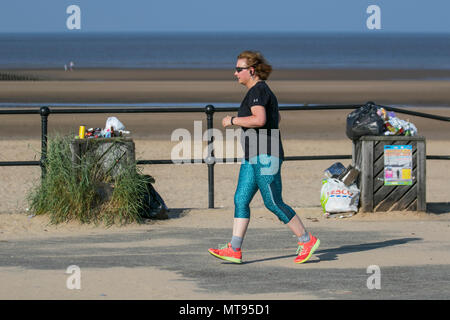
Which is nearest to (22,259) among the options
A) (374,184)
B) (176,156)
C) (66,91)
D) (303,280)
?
(303,280)

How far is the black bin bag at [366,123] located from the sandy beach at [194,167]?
88 cm

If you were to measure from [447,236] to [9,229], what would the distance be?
429 centimetres

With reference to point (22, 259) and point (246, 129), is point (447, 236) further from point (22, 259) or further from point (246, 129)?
point (22, 259)

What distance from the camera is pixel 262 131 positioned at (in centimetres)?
754

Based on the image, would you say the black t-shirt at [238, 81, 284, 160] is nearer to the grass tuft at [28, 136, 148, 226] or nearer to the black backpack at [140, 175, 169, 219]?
the grass tuft at [28, 136, 148, 226]

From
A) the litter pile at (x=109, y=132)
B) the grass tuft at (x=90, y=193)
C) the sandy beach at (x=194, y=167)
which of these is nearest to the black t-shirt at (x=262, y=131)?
the sandy beach at (x=194, y=167)

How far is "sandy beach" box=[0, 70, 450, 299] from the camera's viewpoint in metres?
7.49

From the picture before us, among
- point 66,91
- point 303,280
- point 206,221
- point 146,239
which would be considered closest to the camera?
point 303,280

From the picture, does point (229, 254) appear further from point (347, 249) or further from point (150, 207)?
point (150, 207)

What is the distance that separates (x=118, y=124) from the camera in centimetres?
1005

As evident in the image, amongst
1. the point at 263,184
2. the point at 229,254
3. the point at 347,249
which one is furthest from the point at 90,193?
the point at 347,249

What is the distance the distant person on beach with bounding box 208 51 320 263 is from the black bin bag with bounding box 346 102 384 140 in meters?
2.49

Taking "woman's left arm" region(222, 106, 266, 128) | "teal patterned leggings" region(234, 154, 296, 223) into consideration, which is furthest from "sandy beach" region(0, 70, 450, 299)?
"woman's left arm" region(222, 106, 266, 128)

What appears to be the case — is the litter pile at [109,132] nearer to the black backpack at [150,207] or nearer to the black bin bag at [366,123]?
the black backpack at [150,207]
